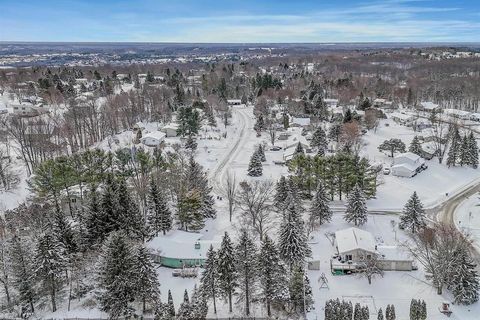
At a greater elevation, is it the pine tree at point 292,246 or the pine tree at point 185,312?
the pine tree at point 292,246

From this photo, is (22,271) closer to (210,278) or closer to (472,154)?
A: (210,278)

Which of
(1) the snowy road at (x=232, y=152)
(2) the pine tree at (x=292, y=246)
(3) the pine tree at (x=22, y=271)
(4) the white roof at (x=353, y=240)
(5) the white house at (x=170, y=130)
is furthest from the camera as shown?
(5) the white house at (x=170, y=130)

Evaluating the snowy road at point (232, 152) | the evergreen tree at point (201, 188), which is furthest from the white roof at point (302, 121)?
the evergreen tree at point (201, 188)

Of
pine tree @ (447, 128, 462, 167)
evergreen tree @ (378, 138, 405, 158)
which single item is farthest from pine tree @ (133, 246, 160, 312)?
pine tree @ (447, 128, 462, 167)

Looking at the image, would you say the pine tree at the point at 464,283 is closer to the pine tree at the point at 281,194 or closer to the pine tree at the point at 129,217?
the pine tree at the point at 281,194

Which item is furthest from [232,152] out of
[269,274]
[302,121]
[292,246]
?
[269,274]
